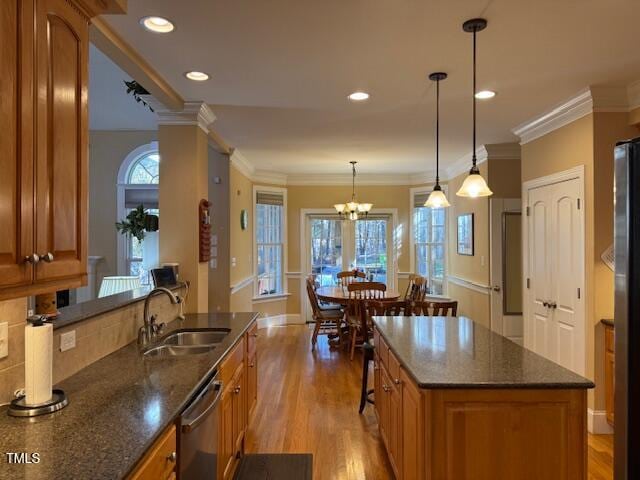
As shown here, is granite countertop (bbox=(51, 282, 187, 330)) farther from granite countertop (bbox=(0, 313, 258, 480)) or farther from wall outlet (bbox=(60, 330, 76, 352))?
granite countertop (bbox=(0, 313, 258, 480))

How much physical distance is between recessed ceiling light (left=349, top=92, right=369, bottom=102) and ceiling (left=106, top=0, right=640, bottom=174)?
0.08m

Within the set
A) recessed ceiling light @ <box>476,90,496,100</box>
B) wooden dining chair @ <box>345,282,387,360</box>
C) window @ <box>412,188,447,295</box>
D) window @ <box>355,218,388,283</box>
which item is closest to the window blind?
window @ <box>355,218,388,283</box>

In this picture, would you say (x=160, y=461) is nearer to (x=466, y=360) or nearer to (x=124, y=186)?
(x=466, y=360)

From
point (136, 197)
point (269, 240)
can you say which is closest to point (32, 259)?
point (136, 197)

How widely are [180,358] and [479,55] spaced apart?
2.52 m

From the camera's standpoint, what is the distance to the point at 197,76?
118 inches

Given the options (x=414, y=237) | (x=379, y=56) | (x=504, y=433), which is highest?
(x=379, y=56)

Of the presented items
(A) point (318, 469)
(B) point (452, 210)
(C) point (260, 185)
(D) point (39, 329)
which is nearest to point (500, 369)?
(A) point (318, 469)

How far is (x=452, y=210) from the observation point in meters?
6.82

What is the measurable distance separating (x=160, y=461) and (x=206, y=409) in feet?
1.41

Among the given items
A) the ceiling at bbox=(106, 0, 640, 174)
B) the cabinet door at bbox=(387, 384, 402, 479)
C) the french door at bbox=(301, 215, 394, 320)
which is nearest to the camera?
the ceiling at bbox=(106, 0, 640, 174)

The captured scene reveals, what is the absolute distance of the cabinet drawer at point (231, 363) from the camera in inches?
90.7

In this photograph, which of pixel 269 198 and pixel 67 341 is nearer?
pixel 67 341

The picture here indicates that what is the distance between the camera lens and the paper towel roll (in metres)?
1.47
